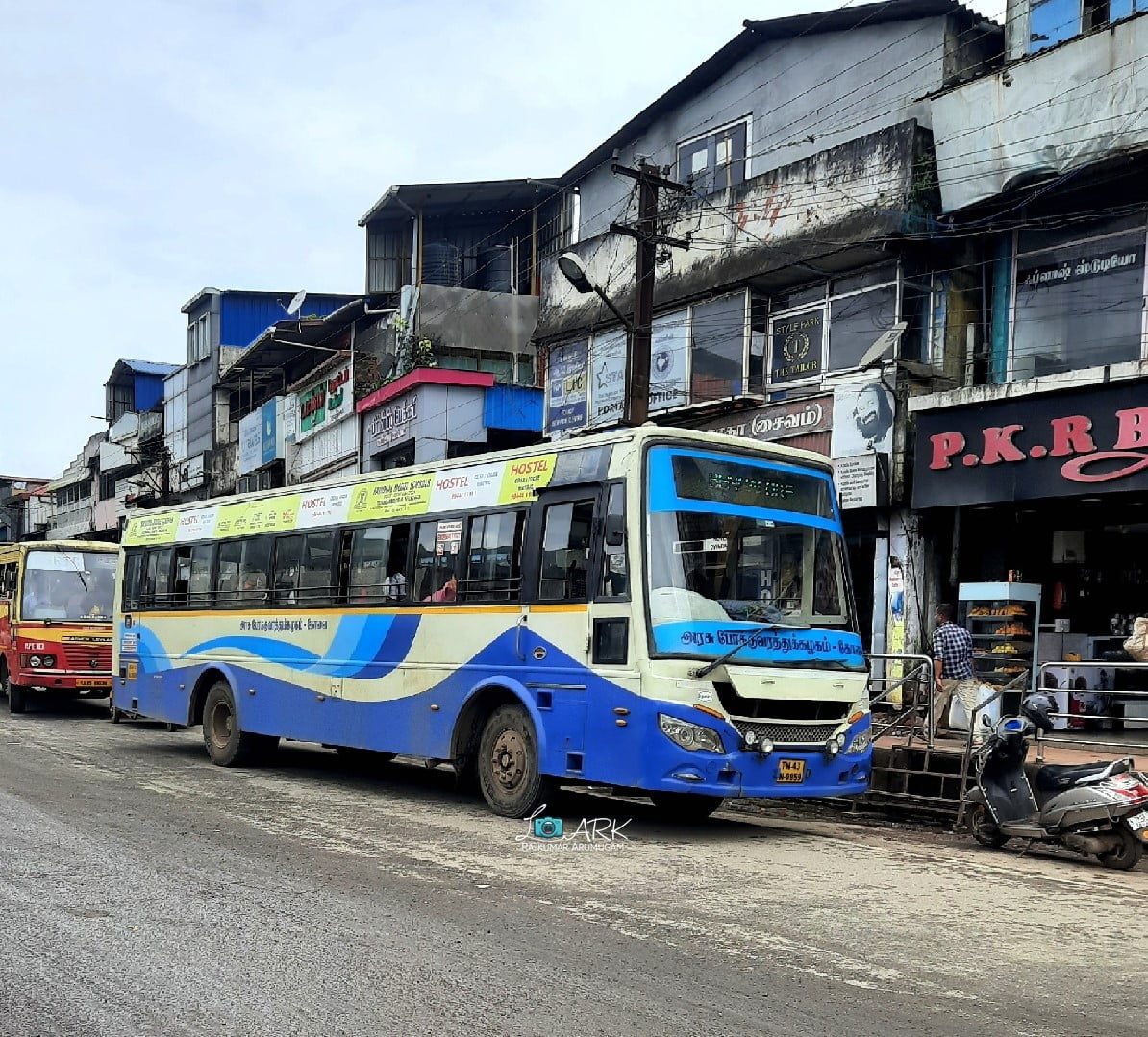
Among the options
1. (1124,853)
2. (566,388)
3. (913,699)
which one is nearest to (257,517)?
(913,699)

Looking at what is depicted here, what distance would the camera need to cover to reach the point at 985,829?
10125mm

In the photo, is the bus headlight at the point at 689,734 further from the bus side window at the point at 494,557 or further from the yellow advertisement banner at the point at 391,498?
the yellow advertisement banner at the point at 391,498

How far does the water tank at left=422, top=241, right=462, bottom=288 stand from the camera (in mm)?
33469

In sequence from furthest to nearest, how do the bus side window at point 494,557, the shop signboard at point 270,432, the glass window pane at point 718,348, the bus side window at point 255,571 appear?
1. the shop signboard at point 270,432
2. the glass window pane at point 718,348
3. the bus side window at point 255,571
4. the bus side window at point 494,557

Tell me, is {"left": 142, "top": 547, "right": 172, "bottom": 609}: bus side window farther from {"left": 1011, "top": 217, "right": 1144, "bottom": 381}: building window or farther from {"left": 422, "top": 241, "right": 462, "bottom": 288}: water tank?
{"left": 422, "top": 241, "right": 462, "bottom": 288}: water tank

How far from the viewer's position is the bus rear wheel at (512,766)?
10430 millimetres

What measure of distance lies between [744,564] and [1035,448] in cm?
828

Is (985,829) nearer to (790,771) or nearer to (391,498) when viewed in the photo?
(790,771)

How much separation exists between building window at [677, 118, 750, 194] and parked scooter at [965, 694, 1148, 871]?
49.5ft

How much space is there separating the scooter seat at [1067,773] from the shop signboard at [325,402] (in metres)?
26.4

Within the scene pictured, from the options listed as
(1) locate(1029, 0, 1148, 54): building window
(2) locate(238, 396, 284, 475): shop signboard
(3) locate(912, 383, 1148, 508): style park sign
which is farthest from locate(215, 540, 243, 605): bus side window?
(2) locate(238, 396, 284, 475): shop signboard

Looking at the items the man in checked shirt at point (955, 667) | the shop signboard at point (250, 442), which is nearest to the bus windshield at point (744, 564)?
the man in checked shirt at point (955, 667)

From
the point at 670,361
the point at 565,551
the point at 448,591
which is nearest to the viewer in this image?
the point at 565,551

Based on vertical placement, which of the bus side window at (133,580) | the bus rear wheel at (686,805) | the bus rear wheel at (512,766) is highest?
the bus side window at (133,580)
